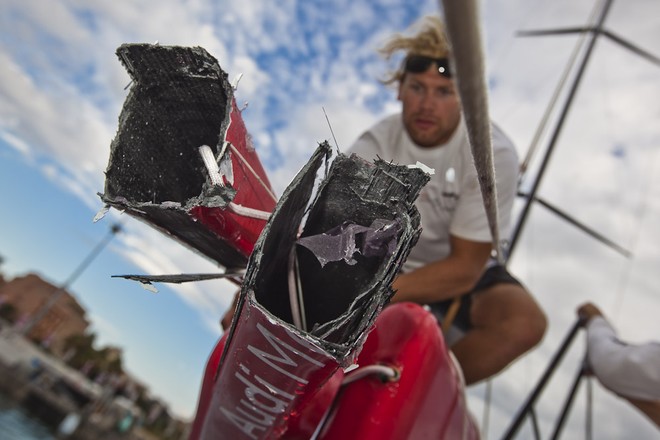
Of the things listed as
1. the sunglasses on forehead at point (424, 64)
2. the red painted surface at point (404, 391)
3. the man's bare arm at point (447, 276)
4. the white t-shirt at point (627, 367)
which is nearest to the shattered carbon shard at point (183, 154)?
the red painted surface at point (404, 391)

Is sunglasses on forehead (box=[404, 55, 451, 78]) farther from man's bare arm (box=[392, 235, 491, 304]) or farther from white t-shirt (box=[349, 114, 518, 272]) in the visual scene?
man's bare arm (box=[392, 235, 491, 304])

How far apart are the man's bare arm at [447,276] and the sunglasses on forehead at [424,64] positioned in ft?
2.96

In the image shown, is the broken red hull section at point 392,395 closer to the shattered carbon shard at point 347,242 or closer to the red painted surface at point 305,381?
the red painted surface at point 305,381

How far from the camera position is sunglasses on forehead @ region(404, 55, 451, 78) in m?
2.39

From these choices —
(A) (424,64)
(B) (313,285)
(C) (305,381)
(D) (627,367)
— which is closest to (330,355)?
(C) (305,381)

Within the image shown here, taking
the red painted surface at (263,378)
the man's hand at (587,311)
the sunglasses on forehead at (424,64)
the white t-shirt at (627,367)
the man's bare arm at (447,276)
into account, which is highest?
the man's hand at (587,311)

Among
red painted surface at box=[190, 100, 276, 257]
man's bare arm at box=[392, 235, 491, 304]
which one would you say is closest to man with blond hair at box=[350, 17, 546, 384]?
man's bare arm at box=[392, 235, 491, 304]

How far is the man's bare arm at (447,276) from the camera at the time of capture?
73.5 inches

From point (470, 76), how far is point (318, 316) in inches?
22.5

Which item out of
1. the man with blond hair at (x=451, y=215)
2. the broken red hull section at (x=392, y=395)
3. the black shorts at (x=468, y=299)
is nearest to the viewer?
the broken red hull section at (x=392, y=395)

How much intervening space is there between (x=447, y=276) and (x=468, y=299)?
0.69 metres

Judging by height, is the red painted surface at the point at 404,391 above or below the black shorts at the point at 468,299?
below

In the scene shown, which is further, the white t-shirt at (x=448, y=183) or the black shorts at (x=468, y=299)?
the black shorts at (x=468, y=299)

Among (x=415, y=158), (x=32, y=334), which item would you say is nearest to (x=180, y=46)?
(x=415, y=158)
